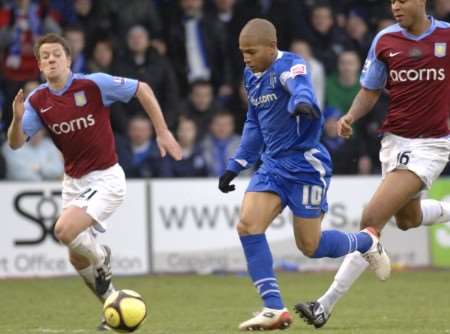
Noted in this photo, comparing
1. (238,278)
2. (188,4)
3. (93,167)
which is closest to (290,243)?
(238,278)

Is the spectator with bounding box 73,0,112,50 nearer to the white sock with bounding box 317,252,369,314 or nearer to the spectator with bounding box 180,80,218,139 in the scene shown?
the spectator with bounding box 180,80,218,139

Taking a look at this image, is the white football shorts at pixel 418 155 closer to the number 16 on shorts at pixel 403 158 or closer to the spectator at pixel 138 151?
the number 16 on shorts at pixel 403 158

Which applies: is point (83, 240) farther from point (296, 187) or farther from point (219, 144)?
point (219, 144)

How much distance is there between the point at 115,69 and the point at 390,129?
728 cm

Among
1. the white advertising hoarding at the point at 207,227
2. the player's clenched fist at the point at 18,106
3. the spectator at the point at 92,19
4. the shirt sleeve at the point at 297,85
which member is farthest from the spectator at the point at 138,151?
the shirt sleeve at the point at 297,85

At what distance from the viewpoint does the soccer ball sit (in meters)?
8.93

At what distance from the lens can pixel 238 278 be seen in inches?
626

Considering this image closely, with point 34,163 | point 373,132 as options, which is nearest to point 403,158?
point 34,163

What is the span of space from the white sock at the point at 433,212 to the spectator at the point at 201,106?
6.75 metres

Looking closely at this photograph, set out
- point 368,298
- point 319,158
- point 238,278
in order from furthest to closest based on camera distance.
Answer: point 238,278, point 368,298, point 319,158

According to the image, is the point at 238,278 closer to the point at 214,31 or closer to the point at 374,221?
the point at 214,31

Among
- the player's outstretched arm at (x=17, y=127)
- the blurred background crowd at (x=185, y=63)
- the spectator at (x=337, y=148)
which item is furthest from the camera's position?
the spectator at (x=337, y=148)

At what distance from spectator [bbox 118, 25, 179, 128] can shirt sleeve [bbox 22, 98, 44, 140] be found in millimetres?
6299

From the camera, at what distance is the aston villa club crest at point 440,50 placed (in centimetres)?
1040
